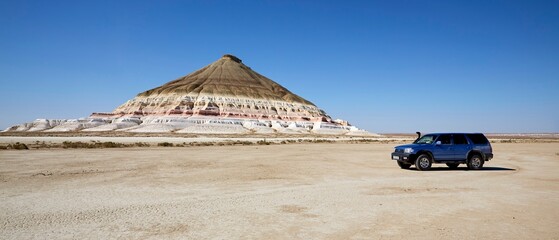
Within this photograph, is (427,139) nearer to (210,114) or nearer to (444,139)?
(444,139)

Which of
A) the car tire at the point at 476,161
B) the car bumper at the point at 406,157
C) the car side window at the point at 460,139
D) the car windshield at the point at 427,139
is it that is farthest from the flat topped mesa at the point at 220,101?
the car tire at the point at 476,161

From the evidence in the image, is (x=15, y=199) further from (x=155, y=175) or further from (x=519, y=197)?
(x=519, y=197)

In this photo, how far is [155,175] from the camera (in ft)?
49.4

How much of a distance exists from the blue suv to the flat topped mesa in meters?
121

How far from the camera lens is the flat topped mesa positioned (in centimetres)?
14062

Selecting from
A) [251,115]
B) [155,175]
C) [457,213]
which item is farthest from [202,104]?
[457,213]

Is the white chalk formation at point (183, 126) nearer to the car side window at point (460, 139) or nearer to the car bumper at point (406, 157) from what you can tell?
the car bumper at point (406, 157)

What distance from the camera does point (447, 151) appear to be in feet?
58.0

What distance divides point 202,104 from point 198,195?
442ft

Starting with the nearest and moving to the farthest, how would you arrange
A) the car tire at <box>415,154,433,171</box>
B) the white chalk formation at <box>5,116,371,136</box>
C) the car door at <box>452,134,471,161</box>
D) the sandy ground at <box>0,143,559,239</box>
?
the sandy ground at <box>0,143,559,239</box> → the car tire at <box>415,154,433,171</box> → the car door at <box>452,134,471,161</box> → the white chalk formation at <box>5,116,371,136</box>

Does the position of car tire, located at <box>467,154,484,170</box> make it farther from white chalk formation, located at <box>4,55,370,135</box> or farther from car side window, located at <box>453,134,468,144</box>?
white chalk formation, located at <box>4,55,370,135</box>

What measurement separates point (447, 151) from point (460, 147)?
73 cm

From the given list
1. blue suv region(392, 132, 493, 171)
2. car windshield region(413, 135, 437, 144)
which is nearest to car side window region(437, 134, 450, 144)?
blue suv region(392, 132, 493, 171)

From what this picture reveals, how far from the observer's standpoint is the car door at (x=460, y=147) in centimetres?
1775
